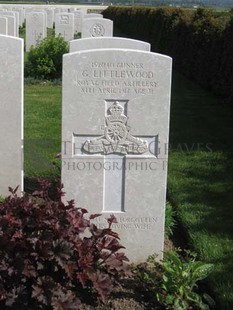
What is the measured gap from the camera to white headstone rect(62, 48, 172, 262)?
13.5 feet

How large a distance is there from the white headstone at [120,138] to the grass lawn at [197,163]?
1.88 ft

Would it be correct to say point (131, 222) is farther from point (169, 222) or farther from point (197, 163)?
point (197, 163)

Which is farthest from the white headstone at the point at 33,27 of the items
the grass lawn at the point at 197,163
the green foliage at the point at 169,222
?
the green foliage at the point at 169,222

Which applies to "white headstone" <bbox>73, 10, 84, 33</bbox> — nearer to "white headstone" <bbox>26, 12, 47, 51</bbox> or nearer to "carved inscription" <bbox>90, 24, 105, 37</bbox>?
"white headstone" <bbox>26, 12, 47, 51</bbox>

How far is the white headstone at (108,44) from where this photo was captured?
5.50 m

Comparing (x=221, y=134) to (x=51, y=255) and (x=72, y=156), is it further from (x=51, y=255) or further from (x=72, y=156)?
(x=51, y=255)

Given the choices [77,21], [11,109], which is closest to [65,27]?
[77,21]

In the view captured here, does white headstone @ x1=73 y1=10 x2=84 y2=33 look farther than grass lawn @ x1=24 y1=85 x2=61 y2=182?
Yes

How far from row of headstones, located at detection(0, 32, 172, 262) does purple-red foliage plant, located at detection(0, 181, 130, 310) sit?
0.43 metres

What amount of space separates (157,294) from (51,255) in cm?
76

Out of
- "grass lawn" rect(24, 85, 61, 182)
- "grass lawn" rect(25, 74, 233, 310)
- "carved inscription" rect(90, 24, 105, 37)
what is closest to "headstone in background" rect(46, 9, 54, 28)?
"carved inscription" rect(90, 24, 105, 37)

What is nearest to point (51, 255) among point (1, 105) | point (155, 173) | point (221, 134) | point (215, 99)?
point (155, 173)

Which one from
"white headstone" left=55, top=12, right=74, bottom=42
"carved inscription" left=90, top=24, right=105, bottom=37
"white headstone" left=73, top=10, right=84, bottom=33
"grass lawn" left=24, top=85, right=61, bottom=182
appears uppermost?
"white headstone" left=73, top=10, right=84, bottom=33

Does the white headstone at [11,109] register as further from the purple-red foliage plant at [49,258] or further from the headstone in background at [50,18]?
the headstone in background at [50,18]
